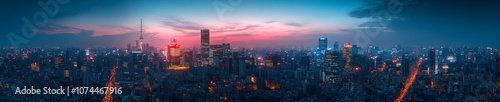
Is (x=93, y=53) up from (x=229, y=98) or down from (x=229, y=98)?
up

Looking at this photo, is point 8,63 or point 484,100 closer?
point 484,100

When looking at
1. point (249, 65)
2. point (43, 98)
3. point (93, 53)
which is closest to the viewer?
point (43, 98)

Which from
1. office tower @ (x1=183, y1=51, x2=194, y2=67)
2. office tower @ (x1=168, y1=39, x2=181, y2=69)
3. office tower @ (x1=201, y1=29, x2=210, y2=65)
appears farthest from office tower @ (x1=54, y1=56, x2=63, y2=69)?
office tower @ (x1=201, y1=29, x2=210, y2=65)

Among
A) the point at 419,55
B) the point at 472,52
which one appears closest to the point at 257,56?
the point at 419,55

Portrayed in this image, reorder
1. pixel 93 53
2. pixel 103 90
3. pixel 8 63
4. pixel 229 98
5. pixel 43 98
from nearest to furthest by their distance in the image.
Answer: pixel 43 98, pixel 103 90, pixel 229 98, pixel 8 63, pixel 93 53

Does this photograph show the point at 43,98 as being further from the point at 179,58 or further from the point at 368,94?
the point at 179,58

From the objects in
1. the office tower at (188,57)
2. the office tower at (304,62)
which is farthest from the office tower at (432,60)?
the office tower at (188,57)

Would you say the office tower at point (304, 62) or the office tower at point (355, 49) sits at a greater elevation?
the office tower at point (355, 49)

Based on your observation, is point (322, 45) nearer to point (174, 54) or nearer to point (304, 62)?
point (304, 62)

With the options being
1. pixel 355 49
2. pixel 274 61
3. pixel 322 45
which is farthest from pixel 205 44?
pixel 355 49

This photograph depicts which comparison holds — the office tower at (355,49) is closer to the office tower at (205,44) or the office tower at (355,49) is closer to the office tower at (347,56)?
the office tower at (347,56)

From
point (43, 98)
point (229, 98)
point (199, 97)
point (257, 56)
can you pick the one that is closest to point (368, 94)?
point (229, 98)
